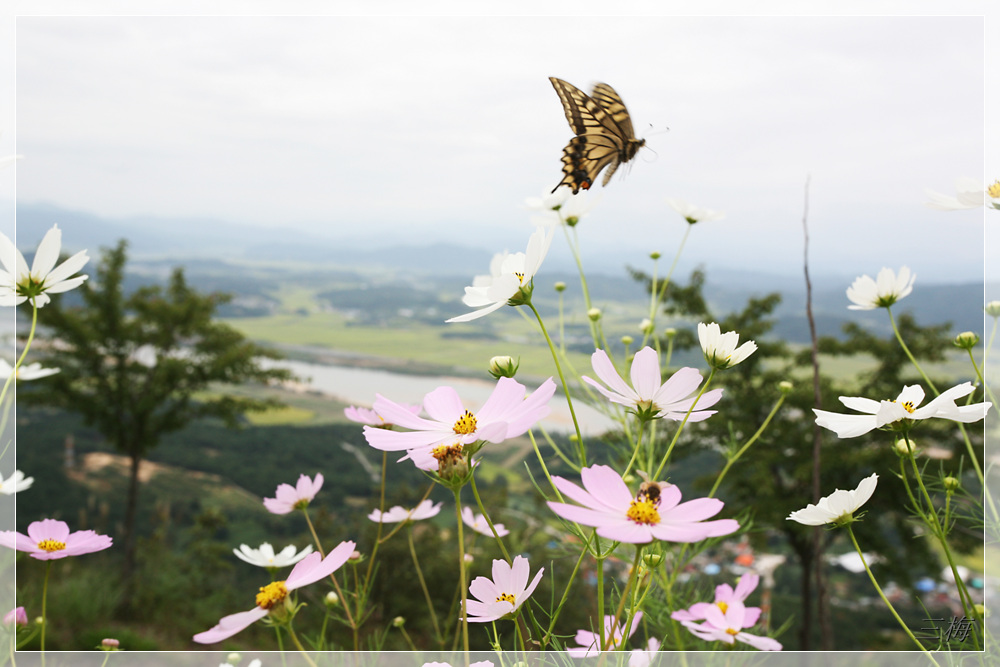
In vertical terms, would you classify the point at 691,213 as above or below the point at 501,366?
above

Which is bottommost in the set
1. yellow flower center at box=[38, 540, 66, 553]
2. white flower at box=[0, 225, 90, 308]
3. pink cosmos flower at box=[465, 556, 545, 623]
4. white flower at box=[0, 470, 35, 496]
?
yellow flower center at box=[38, 540, 66, 553]

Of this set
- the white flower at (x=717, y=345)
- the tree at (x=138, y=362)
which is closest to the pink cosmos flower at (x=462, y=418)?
the white flower at (x=717, y=345)

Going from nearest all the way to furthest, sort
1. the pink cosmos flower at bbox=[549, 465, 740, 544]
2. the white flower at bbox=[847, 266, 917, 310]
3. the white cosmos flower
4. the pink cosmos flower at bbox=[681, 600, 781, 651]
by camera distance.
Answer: the pink cosmos flower at bbox=[549, 465, 740, 544], the white cosmos flower, the pink cosmos flower at bbox=[681, 600, 781, 651], the white flower at bbox=[847, 266, 917, 310]

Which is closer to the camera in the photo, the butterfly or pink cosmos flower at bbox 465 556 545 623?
pink cosmos flower at bbox 465 556 545 623

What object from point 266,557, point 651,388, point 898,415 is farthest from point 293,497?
point 898,415

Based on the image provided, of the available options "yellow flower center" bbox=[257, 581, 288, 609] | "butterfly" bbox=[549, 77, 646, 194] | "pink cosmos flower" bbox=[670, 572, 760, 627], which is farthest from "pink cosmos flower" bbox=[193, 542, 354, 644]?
"butterfly" bbox=[549, 77, 646, 194]

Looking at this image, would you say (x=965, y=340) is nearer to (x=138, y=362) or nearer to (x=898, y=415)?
(x=898, y=415)

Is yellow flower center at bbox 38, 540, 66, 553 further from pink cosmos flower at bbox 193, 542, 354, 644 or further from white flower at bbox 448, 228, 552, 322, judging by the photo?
white flower at bbox 448, 228, 552, 322
